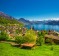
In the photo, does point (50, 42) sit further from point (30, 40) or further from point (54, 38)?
point (30, 40)

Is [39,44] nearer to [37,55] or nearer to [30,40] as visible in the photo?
[30,40]

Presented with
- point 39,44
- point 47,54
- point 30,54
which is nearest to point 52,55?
point 47,54

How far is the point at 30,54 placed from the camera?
17344 mm

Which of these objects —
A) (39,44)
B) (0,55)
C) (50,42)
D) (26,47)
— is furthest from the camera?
(50,42)

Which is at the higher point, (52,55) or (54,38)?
(54,38)

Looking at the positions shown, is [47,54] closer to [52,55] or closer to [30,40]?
[52,55]

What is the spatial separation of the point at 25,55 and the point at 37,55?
3.98 feet

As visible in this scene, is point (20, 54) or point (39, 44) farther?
point (39, 44)

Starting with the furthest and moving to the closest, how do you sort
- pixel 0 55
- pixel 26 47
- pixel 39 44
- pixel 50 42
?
1. pixel 50 42
2. pixel 39 44
3. pixel 26 47
4. pixel 0 55

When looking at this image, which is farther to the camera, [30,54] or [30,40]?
[30,40]

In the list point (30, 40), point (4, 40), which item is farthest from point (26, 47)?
point (4, 40)

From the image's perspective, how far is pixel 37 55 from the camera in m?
17.1

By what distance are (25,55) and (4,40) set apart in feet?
35.9

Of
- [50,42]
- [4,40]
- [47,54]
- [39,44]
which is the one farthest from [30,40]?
[47,54]
